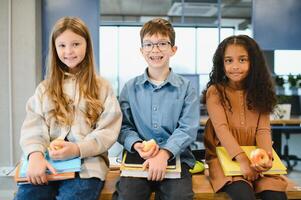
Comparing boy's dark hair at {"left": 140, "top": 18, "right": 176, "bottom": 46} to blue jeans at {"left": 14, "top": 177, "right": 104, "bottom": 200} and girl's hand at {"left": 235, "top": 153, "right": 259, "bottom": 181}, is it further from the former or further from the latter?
blue jeans at {"left": 14, "top": 177, "right": 104, "bottom": 200}

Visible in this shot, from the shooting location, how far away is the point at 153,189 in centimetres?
150

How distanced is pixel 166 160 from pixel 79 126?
44cm

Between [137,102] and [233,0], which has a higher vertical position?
[233,0]

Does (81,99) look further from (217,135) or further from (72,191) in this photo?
(217,135)

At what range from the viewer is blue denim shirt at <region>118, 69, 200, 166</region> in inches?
63.7

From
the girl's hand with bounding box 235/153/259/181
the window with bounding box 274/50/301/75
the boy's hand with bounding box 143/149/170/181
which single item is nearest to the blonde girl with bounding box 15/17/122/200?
the boy's hand with bounding box 143/149/170/181

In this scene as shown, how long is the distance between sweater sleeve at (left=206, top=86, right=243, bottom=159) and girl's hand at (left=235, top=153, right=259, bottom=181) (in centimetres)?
3

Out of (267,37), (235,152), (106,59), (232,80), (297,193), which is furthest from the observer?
(106,59)

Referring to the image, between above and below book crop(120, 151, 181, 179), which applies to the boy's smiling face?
above

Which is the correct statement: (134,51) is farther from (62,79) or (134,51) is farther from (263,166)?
(263,166)

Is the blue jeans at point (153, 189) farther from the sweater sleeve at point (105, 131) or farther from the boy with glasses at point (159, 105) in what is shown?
the sweater sleeve at point (105, 131)

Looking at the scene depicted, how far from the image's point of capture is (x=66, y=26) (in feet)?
5.09

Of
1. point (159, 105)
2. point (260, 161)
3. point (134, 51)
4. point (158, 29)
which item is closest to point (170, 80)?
point (159, 105)

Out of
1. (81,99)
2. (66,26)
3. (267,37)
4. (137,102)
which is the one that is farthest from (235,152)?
(267,37)
